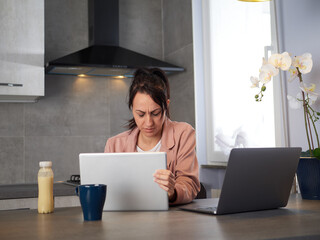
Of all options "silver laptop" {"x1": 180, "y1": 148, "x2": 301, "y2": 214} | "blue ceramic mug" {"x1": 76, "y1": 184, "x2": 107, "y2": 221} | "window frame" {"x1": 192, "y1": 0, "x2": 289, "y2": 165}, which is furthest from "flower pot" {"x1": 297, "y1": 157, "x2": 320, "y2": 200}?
"window frame" {"x1": 192, "y1": 0, "x2": 289, "y2": 165}

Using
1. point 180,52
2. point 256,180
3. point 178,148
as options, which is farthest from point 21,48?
point 256,180

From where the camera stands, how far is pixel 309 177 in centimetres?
181

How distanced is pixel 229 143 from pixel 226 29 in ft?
2.84

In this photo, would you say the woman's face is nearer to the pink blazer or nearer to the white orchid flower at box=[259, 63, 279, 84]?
the pink blazer

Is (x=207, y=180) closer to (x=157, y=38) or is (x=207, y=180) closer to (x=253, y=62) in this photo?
(x=253, y=62)

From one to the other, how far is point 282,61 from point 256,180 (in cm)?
70

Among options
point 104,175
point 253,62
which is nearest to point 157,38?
point 253,62

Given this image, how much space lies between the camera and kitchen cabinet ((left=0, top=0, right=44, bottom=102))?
3.13 metres

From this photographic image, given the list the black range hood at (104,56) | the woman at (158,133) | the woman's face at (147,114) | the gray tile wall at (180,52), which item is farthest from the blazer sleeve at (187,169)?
the gray tile wall at (180,52)

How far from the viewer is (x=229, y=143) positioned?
3215mm

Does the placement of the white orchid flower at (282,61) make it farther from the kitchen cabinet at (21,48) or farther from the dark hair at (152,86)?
the kitchen cabinet at (21,48)

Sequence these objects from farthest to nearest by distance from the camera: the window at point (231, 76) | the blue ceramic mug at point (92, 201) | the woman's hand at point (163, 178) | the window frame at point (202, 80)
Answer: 1. the window frame at point (202, 80)
2. the window at point (231, 76)
3. the woman's hand at point (163, 178)
4. the blue ceramic mug at point (92, 201)

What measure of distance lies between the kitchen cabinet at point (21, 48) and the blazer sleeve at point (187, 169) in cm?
166

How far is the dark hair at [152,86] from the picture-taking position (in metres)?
1.90
